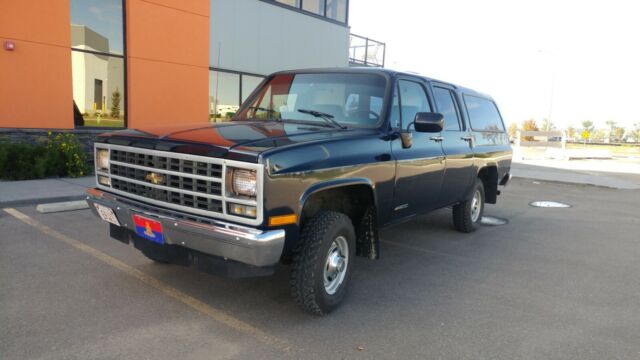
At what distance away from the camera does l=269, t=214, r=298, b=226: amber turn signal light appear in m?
3.15

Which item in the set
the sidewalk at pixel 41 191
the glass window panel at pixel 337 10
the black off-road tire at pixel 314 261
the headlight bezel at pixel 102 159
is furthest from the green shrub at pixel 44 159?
the glass window panel at pixel 337 10

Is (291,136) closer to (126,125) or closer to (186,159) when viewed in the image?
(186,159)

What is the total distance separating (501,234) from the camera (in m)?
6.91

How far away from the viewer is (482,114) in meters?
6.87

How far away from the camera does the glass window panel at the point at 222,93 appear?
43.2ft

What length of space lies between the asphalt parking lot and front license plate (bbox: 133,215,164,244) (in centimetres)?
62

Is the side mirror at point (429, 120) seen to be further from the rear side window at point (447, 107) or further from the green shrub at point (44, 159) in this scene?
the green shrub at point (44, 159)

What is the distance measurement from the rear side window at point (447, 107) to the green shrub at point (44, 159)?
731 centimetres

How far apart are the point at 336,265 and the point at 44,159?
753cm

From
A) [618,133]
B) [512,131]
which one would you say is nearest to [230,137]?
[512,131]

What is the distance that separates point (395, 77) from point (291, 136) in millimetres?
1524

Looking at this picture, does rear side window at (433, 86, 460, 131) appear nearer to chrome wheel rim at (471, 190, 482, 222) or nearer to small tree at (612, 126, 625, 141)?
chrome wheel rim at (471, 190, 482, 222)

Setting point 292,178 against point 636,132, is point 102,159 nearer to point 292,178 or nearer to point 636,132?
point 292,178

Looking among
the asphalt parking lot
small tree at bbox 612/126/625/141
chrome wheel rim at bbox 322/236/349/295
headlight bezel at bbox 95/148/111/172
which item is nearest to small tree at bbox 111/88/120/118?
the asphalt parking lot
